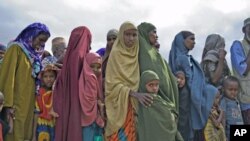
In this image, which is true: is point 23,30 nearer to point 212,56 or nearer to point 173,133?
point 173,133

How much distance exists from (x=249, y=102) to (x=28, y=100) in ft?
10.5

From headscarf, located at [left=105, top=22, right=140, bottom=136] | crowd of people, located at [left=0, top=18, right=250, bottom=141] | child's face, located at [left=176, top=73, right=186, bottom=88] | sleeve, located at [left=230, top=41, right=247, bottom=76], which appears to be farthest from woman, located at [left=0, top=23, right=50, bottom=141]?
sleeve, located at [left=230, top=41, right=247, bottom=76]

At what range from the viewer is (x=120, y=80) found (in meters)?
5.66

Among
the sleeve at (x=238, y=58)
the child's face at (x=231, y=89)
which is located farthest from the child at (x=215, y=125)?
the sleeve at (x=238, y=58)

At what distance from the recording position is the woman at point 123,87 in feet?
18.2

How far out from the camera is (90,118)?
550cm

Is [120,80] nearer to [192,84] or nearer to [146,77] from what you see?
[146,77]

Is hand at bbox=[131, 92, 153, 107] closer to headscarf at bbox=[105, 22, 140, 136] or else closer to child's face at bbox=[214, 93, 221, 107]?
headscarf at bbox=[105, 22, 140, 136]

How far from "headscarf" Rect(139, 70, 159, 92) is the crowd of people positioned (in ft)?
0.04

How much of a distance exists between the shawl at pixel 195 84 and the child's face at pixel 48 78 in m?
1.66

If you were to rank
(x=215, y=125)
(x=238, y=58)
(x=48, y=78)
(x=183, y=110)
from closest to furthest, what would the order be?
1. (x=48, y=78)
2. (x=183, y=110)
3. (x=215, y=125)
4. (x=238, y=58)

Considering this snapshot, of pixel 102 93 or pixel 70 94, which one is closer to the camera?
pixel 70 94

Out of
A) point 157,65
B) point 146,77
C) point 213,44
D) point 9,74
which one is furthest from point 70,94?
point 213,44

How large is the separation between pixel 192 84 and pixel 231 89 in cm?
72
